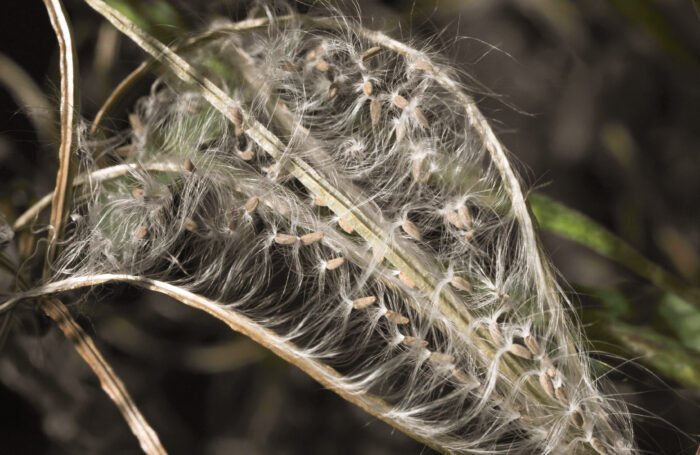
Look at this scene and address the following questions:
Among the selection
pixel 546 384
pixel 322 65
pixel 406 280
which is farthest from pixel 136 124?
pixel 546 384

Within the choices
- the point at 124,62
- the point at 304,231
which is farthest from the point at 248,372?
the point at 124,62

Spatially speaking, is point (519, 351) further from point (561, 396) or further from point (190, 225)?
point (190, 225)

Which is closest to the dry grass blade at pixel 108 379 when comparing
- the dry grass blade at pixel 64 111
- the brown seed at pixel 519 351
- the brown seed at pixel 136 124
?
the dry grass blade at pixel 64 111

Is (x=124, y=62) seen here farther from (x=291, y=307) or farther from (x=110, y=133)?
(x=291, y=307)

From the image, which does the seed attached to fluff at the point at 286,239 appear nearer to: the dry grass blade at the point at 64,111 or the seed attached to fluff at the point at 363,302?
the seed attached to fluff at the point at 363,302

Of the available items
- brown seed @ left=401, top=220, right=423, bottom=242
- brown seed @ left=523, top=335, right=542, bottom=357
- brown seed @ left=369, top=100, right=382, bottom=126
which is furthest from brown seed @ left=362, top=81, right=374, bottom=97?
brown seed @ left=523, top=335, right=542, bottom=357

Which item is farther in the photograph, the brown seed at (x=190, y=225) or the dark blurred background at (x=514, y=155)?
the dark blurred background at (x=514, y=155)
